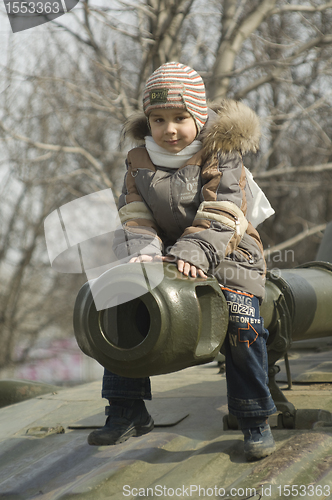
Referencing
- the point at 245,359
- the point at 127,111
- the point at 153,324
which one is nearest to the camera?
the point at 153,324

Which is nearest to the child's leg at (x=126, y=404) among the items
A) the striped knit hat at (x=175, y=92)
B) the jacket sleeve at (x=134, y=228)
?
the jacket sleeve at (x=134, y=228)

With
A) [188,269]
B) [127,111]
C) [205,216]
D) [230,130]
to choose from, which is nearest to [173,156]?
[230,130]

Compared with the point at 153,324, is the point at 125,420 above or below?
below

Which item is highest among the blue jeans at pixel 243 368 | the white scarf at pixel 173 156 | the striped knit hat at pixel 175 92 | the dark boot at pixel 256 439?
the striped knit hat at pixel 175 92

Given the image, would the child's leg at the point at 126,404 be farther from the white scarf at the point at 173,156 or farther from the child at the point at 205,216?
the white scarf at the point at 173,156

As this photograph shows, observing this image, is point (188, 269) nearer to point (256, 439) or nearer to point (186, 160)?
point (186, 160)

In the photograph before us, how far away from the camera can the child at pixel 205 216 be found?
241 cm

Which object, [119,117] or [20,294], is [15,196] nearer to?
[20,294]

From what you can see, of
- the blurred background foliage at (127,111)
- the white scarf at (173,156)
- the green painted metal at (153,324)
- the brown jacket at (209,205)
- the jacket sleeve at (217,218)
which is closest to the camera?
the green painted metal at (153,324)

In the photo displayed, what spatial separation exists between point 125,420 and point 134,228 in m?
0.75

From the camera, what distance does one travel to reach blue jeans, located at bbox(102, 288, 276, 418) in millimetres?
2424

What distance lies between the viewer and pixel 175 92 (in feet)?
8.04

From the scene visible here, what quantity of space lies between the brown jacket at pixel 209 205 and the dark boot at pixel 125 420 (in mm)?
597

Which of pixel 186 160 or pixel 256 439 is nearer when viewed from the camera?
pixel 256 439
